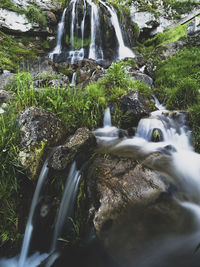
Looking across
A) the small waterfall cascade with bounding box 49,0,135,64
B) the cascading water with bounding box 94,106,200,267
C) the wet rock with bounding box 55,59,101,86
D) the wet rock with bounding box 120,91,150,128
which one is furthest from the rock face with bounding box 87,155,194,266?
the small waterfall cascade with bounding box 49,0,135,64

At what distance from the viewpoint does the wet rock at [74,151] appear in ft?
7.20

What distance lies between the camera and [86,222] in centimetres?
175

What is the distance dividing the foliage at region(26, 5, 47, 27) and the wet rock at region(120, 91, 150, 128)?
34.2 ft

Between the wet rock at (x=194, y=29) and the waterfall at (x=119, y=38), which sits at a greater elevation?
the waterfall at (x=119, y=38)

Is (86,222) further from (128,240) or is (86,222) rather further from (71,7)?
(71,7)

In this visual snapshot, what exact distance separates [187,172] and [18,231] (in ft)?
7.89

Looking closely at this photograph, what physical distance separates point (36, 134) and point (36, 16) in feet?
37.9

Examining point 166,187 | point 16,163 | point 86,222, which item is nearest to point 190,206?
point 166,187

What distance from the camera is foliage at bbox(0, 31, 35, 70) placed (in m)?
7.42

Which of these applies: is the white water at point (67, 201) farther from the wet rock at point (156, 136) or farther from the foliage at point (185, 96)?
the foliage at point (185, 96)

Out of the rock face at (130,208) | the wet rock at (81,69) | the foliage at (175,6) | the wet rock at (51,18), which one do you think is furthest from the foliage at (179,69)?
the foliage at (175,6)

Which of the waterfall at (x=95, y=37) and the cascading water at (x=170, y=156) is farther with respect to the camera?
the waterfall at (x=95, y=37)

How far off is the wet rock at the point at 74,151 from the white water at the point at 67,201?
15 cm

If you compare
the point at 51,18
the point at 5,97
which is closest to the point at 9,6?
the point at 51,18
